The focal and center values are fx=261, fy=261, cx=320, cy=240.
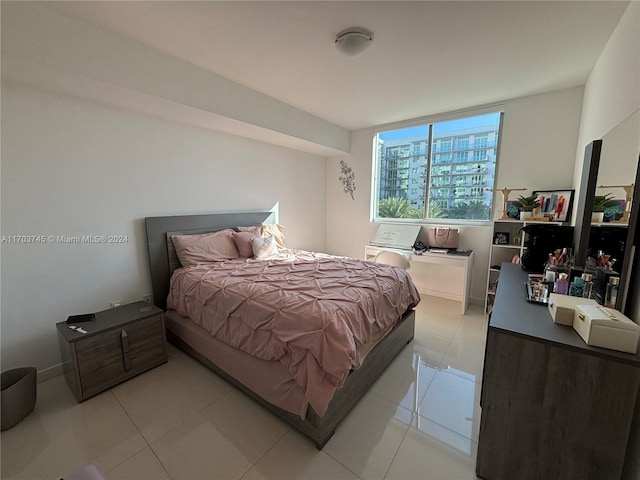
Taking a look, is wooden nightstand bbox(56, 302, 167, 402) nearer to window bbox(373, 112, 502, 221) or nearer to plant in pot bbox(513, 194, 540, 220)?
window bbox(373, 112, 502, 221)

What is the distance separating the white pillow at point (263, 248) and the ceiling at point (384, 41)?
5.28 feet

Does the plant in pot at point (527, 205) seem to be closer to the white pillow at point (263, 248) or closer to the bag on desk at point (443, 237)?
the bag on desk at point (443, 237)

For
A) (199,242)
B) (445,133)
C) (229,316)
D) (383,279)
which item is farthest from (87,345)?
(445,133)

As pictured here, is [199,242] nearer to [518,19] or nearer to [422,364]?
[422,364]

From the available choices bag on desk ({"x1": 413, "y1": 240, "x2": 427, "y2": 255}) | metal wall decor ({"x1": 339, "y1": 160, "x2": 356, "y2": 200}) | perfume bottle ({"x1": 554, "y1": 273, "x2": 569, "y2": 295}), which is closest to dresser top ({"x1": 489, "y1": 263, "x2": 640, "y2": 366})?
perfume bottle ({"x1": 554, "y1": 273, "x2": 569, "y2": 295})

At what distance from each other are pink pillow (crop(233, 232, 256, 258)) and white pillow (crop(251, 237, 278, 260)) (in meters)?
0.05

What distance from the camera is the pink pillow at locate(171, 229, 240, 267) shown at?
263cm

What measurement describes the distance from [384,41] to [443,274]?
2.99m

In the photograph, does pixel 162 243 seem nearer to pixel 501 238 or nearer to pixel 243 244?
pixel 243 244

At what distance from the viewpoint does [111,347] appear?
1903 mm

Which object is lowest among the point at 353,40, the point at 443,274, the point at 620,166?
the point at 443,274

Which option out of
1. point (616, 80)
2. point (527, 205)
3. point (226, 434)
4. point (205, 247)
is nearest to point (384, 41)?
point (616, 80)

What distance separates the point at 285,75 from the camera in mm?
2428

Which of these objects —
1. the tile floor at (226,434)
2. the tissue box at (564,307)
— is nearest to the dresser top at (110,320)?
the tile floor at (226,434)
